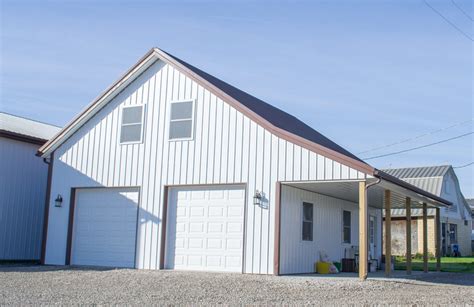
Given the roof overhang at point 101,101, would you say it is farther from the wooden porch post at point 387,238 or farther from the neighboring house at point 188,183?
the wooden porch post at point 387,238

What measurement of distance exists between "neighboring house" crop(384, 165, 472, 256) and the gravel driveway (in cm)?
2317

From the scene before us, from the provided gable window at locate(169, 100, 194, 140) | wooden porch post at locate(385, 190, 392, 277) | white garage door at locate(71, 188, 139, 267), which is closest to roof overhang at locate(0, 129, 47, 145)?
white garage door at locate(71, 188, 139, 267)

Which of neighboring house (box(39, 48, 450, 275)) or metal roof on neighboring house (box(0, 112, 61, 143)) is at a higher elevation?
metal roof on neighboring house (box(0, 112, 61, 143))

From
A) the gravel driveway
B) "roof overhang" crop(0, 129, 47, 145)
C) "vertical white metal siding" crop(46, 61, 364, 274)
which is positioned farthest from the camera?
"roof overhang" crop(0, 129, 47, 145)

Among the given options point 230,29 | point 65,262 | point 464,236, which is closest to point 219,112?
point 230,29

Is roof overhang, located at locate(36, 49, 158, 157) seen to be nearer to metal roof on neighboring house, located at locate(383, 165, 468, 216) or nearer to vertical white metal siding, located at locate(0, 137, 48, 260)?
vertical white metal siding, located at locate(0, 137, 48, 260)

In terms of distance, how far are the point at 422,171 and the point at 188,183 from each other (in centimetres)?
2777

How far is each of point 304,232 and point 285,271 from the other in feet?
6.59

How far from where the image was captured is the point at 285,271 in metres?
16.0

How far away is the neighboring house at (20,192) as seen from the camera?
20156mm

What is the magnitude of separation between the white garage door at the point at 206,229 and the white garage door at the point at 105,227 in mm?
1314

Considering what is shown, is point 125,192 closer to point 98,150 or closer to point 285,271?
point 98,150

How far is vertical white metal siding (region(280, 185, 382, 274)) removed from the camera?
1616 centimetres

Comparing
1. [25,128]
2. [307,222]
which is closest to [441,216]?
[307,222]
